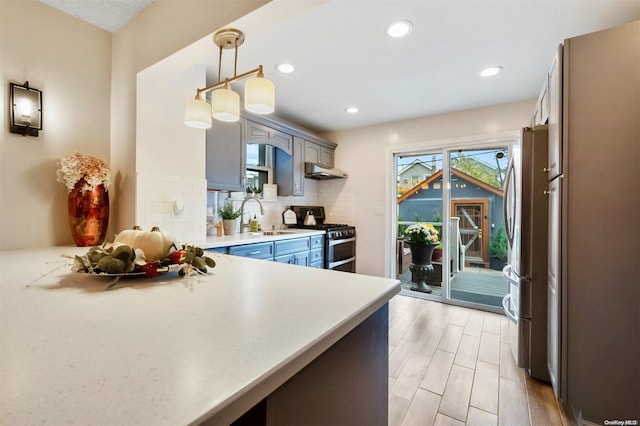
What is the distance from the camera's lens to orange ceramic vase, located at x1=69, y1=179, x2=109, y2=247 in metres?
1.76

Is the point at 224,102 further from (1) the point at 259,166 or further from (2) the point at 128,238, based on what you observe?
(1) the point at 259,166

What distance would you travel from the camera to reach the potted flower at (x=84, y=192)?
5.66 ft

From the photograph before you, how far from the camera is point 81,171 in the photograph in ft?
5.69

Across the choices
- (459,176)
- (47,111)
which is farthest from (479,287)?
(47,111)

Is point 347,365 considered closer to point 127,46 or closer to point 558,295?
point 558,295

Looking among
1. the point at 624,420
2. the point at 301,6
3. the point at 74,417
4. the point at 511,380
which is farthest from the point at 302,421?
the point at 511,380

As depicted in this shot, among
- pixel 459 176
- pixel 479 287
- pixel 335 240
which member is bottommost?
pixel 479 287

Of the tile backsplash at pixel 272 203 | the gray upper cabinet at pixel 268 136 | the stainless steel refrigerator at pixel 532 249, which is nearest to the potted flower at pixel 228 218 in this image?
the tile backsplash at pixel 272 203

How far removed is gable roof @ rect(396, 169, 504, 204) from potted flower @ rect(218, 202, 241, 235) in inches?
88.9

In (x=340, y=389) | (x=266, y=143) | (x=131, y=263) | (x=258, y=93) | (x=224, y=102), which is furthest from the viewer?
(x=266, y=143)

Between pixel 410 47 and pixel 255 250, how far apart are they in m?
2.10

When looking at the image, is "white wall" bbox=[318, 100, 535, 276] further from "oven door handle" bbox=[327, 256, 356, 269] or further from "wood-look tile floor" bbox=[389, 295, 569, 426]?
"wood-look tile floor" bbox=[389, 295, 569, 426]

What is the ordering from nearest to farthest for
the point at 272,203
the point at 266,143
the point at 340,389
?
the point at 340,389 → the point at 266,143 → the point at 272,203

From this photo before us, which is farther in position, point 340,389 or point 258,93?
point 258,93
